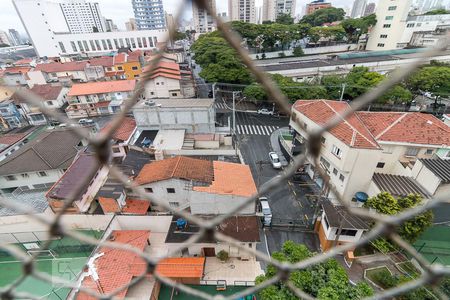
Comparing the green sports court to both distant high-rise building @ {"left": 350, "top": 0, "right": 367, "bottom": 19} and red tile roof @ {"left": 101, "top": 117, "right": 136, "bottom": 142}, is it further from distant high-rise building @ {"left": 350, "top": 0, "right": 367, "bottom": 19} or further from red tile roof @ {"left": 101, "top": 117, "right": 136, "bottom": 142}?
distant high-rise building @ {"left": 350, "top": 0, "right": 367, "bottom": 19}

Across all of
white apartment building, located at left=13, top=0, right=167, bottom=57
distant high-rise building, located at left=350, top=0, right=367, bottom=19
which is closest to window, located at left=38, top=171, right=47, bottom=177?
white apartment building, located at left=13, top=0, right=167, bottom=57

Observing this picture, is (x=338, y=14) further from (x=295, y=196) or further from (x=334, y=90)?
(x=295, y=196)

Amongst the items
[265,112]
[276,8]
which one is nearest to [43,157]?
[265,112]

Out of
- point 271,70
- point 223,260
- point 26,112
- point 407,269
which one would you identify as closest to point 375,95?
point 223,260

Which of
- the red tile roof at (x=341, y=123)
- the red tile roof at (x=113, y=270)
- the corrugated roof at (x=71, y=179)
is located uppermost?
the red tile roof at (x=341, y=123)

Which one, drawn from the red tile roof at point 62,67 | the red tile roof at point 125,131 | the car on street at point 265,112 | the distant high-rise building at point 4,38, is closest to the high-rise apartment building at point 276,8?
the red tile roof at point 62,67

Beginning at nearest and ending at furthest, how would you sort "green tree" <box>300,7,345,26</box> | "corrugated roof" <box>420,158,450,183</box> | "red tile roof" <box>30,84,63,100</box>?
"corrugated roof" <box>420,158,450,183</box>
"red tile roof" <box>30,84,63,100</box>
"green tree" <box>300,7,345,26</box>

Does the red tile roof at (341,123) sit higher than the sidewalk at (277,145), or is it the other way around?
the red tile roof at (341,123)

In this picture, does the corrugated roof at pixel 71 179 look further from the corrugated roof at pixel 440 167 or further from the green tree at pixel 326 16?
the green tree at pixel 326 16
